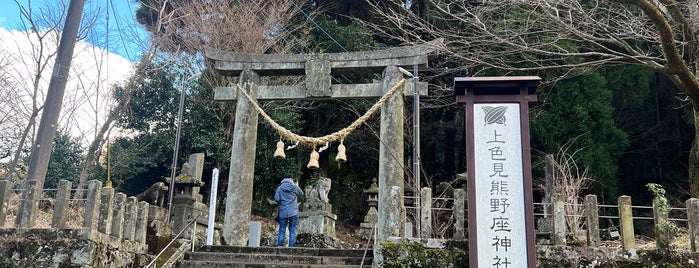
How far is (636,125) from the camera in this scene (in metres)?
18.1

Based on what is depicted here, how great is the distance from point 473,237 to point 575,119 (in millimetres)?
10562

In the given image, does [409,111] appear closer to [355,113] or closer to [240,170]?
[355,113]

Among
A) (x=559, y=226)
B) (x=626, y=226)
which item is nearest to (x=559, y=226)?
(x=559, y=226)

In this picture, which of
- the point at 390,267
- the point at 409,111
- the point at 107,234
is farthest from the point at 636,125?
the point at 107,234

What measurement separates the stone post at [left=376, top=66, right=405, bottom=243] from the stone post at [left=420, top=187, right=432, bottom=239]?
2.24 metres

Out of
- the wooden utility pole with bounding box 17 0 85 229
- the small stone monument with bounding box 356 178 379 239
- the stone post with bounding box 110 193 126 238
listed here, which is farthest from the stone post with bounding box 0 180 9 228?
the small stone monument with bounding box 356 178 379 239

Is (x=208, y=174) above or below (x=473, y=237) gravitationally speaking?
above

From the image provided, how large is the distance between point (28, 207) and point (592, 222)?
271 inches

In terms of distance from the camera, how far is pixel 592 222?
6.52 meters

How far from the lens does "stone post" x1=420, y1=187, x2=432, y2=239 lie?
6.71m

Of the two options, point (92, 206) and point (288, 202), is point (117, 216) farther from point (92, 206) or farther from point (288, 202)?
point (288, 202)

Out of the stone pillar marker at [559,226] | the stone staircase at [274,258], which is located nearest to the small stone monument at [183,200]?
the stone staircase at [274,258]

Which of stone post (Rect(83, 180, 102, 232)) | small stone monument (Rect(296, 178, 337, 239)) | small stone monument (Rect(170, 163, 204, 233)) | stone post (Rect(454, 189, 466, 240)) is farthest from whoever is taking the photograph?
small stone monument (Rect(296, 178, 337, 239))

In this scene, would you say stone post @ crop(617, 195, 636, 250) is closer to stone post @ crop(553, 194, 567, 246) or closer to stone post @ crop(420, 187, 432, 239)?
stone post @ crop(553, 194, 567, 246)
